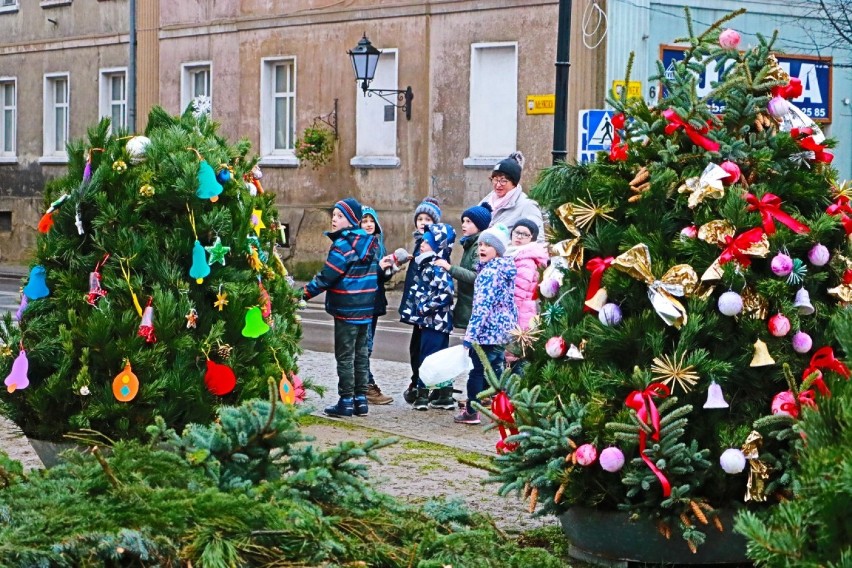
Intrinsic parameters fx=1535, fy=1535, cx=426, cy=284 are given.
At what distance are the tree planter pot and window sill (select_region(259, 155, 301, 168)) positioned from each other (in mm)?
22907

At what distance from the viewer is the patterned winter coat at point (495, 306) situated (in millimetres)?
10531

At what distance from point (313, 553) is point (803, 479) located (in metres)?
1.34

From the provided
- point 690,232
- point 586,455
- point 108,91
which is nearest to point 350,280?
point 690,232

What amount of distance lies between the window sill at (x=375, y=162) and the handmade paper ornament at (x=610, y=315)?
2095 cm

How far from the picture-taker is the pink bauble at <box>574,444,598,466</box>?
18.6 feet

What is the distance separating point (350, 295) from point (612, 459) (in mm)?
5591

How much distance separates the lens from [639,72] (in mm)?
23500

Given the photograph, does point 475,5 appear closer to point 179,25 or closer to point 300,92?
point 300,92

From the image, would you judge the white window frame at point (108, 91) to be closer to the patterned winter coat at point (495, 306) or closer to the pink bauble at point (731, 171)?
the patterned winter coat at point (495, 306)

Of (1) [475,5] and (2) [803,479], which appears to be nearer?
(2) [803,479]

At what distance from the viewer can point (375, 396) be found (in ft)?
39.1

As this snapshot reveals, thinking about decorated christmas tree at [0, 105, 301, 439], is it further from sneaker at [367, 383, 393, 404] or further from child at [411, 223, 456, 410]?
sneaker at [367, 383, 393, 404]

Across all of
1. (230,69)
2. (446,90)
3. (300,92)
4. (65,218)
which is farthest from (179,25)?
(65,218)

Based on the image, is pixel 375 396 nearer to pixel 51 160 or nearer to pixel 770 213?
pixel 770 213
